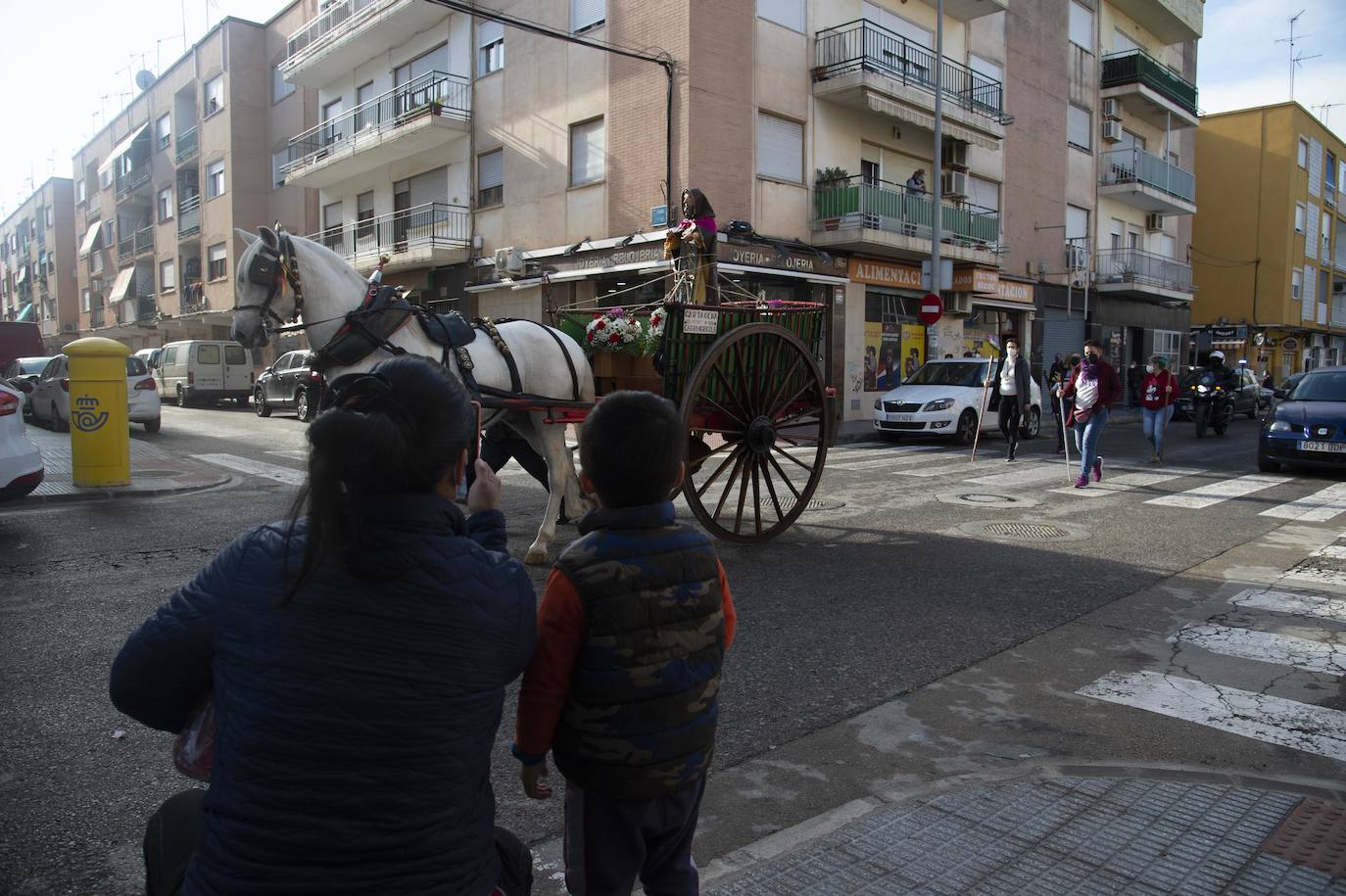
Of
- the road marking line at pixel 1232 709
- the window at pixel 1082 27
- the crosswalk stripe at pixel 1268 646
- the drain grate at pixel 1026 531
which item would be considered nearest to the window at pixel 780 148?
the drain grate at pixel 1026 531

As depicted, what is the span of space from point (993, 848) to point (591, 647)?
65.9 inches

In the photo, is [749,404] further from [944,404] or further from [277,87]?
[277,87]

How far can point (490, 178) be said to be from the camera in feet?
76.0

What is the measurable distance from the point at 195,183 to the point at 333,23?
581 inches

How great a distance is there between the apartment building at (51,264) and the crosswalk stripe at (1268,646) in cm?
6520

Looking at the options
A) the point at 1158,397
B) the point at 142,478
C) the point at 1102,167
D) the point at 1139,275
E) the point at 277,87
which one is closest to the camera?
the point at 142,478

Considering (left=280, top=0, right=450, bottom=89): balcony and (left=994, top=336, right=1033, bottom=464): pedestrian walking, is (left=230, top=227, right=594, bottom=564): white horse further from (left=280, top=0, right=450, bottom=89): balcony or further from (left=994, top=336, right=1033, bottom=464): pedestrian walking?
(left=280, top=0, right=450, bottom=89): balcony

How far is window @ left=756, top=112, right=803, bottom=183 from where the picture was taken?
1967 centimetres

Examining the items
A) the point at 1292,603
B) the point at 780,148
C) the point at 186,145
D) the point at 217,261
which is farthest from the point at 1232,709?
the point at 186,145

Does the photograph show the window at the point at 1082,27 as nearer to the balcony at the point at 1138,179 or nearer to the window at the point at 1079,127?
the window at the point at 1079,127

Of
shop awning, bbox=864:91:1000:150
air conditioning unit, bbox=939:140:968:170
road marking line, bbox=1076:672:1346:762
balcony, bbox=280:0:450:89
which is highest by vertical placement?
balcony, bbox=280:0:450:89

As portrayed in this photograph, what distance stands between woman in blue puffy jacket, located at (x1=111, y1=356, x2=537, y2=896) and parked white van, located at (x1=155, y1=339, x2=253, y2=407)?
2652cm

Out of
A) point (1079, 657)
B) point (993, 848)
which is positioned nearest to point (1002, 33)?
point (1079, 657)

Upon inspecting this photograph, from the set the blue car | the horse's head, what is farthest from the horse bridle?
the blue car
